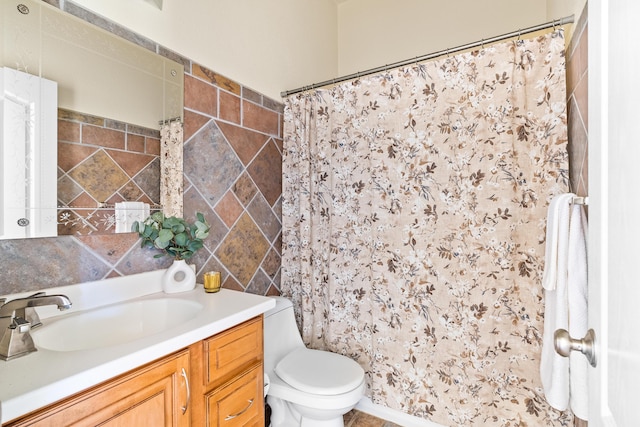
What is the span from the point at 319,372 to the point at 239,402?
1.83 ft

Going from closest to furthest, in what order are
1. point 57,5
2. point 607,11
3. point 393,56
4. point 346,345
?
point 607,11 < point 57,5 < point 346,345 < point 393,56

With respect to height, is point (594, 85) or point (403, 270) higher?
point (594, 85)

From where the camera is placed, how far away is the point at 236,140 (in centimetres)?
168

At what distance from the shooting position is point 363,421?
68.4 inches

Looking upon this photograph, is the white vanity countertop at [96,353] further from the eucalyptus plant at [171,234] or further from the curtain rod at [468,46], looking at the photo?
the curtain rod at [468,46]

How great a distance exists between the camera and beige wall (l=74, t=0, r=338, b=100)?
1.28 metres

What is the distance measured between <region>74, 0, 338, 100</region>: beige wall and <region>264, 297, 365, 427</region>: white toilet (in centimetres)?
139

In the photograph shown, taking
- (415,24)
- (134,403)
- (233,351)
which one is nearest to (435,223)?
(233,351)

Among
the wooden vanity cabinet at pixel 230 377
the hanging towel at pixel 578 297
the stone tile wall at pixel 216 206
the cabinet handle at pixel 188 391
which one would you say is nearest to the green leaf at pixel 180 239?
the stone tile wall at pixel 216 206

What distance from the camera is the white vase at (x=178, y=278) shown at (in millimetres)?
1267

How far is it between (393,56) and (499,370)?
2.28 metres

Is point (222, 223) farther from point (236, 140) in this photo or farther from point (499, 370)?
point (499, 370)

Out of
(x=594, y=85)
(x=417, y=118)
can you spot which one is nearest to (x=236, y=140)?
(x=417, y=118)

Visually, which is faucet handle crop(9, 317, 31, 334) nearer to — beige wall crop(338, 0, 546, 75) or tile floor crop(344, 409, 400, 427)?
tile floor crop(344, 409, 400, 427)
